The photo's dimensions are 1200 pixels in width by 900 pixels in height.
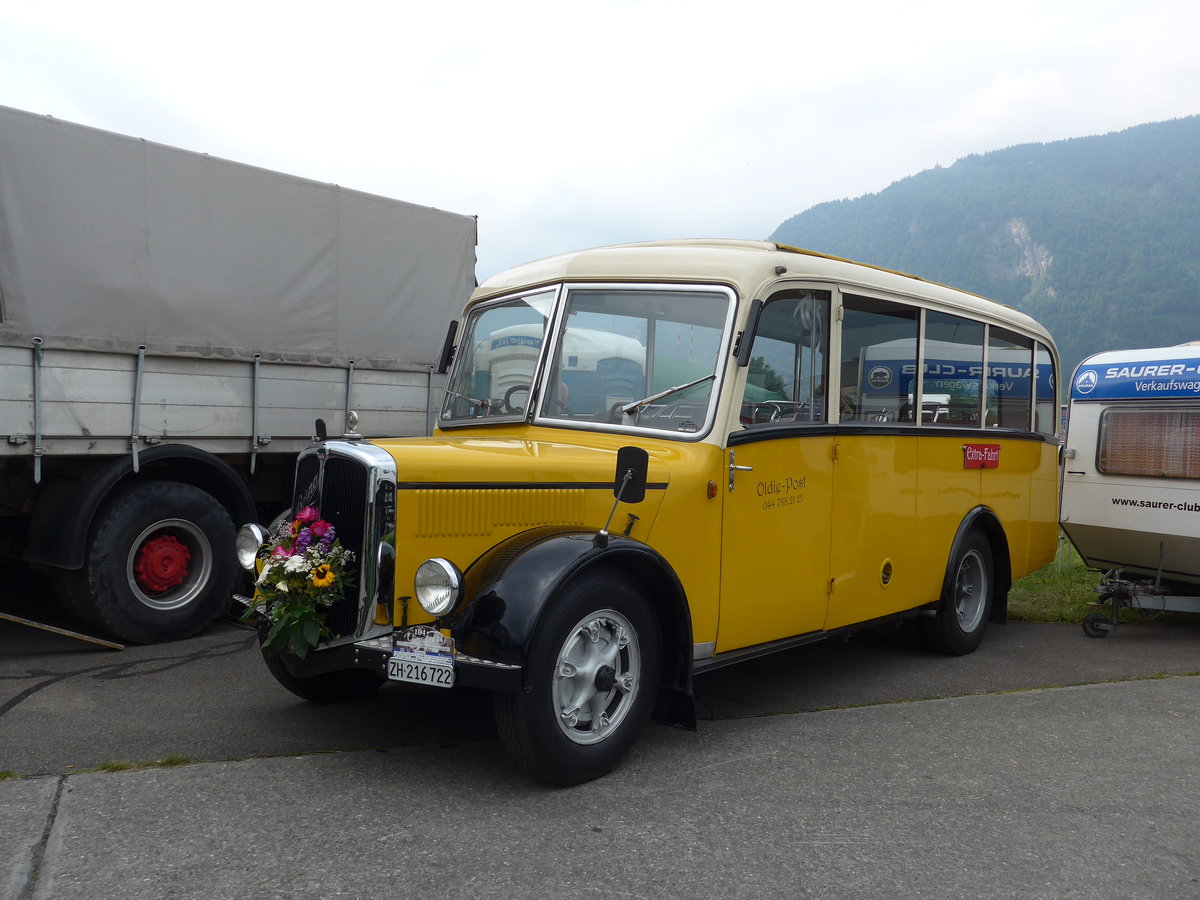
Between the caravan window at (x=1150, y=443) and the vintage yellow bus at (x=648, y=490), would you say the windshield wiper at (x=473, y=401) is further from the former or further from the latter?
the caravan window at (x=1150, y=443)

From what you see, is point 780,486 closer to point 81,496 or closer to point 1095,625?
point 1095,625

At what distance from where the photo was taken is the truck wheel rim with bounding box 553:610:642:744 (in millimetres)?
4043

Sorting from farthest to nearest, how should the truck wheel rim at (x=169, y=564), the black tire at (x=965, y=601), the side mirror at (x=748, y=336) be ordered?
the black tire at (x=965, y=601) < the truck wheel rim at (x=169, y=564) < the side mirror at (x=748, y=336)

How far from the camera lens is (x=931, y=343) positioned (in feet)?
20.5

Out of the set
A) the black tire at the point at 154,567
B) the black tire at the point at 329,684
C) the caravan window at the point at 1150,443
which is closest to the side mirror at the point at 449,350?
the black tire at the point at 329,684

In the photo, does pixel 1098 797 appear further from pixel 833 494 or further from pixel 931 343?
pixel 931 343

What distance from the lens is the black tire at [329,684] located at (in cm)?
479

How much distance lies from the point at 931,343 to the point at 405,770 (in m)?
3.99

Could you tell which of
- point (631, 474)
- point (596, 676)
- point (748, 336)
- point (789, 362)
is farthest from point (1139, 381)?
point (596, 676)

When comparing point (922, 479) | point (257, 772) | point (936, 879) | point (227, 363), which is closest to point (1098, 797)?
point (936, 879)

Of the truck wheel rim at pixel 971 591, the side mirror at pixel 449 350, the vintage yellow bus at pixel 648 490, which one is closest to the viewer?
the vintage yellow bus at pixel 648 490

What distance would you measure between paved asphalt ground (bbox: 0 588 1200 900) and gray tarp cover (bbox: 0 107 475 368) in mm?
2156

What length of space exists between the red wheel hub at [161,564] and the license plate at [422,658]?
3.35m

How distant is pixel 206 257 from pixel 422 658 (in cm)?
418
